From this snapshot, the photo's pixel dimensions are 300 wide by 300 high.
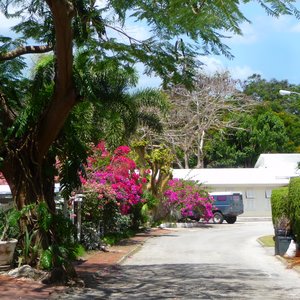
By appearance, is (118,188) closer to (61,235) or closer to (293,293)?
(61,235)

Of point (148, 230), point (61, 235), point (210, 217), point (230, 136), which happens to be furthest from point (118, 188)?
point (230, 136)

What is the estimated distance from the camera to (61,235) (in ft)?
43.7

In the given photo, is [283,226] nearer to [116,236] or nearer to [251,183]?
[116,236]

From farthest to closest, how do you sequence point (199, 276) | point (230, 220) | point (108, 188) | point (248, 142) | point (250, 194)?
point (248, 142) → point (250, 194) → point (230, 220) → point (108, 188) → point (199, 276)

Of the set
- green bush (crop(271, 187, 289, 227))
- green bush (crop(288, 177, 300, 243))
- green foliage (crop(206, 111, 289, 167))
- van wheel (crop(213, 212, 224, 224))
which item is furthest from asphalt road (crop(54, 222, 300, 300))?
green foliage (crop(206, 111, 289, 167))

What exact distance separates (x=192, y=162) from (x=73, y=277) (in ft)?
165

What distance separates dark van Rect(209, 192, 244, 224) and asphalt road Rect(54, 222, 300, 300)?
1821cm

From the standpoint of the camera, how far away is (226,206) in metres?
43.0

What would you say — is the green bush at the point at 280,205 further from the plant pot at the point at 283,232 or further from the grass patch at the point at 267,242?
the grass patch at the point at 267,242

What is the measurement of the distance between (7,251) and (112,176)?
12124 mm

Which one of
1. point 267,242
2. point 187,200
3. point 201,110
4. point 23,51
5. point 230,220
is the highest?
point 201,110

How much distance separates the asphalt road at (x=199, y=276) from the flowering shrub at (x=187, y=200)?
554 inches

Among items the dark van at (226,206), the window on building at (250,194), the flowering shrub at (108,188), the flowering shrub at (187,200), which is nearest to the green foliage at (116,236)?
the flowering shrub at (108,188)

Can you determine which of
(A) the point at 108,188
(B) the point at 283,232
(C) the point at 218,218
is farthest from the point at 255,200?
(B) the point at 283,232
